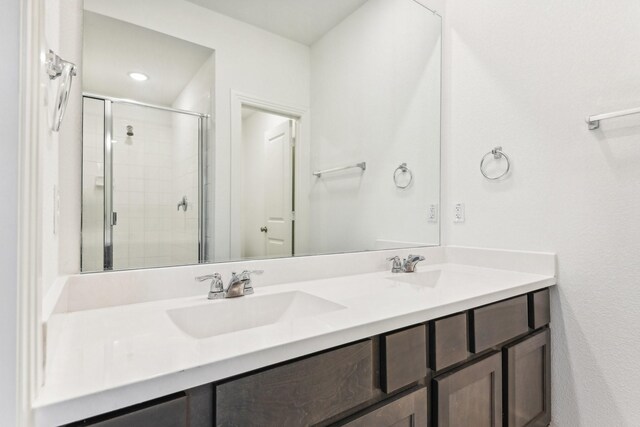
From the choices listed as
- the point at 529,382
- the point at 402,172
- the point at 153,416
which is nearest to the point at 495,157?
the point at 402,172

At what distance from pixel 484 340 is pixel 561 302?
53cm

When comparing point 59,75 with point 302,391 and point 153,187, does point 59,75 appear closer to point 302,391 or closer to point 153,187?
point 153,187

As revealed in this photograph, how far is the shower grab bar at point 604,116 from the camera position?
44.1 inches

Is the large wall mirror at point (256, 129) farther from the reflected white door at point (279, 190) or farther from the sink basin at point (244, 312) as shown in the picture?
the sink basin at point (244, 312)

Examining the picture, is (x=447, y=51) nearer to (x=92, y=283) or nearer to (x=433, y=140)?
(x=433, y=140)

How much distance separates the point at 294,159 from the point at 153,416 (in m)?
1.00

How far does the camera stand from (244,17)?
120cm

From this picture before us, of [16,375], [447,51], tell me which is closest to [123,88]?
[16,375]

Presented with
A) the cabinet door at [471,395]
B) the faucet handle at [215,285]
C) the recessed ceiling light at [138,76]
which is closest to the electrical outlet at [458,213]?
the cabinet door at [471,395]

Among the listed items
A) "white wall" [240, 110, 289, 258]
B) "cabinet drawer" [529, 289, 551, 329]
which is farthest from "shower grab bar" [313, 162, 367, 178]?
"cabinet drawer" [529, 289, 551, 329]

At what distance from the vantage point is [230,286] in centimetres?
100

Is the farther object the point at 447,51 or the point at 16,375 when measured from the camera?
the point at 447,51

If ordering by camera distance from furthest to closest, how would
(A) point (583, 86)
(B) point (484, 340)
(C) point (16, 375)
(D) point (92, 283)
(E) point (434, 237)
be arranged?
(E) point (434, 237), (A) point (583, 86), (B) point (484, 340), (D) point (92, 283), (C) point (16, 375)

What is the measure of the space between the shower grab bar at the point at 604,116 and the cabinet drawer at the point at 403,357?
1.03m
